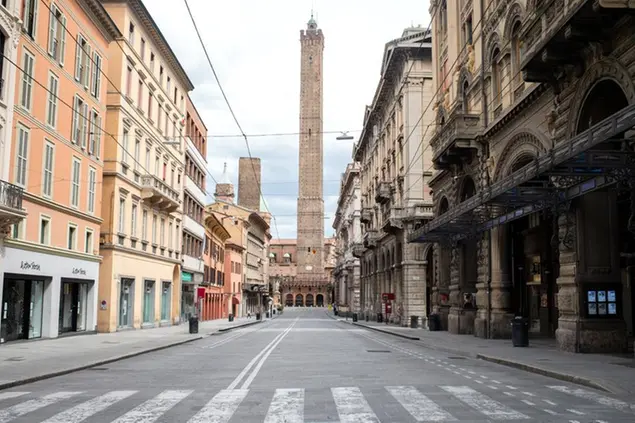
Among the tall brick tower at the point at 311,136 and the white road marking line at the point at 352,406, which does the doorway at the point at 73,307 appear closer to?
the white road marking line at the point at 352,406

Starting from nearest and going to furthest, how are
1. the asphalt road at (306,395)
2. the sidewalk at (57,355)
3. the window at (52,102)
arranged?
the asphalt road at (306,395)
the sidewalk at (57,355)
the window at (52,102)

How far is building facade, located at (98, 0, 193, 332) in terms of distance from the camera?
116 feet

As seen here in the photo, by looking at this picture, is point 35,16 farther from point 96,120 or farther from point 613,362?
point 613,362

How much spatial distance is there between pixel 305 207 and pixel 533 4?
123 meters

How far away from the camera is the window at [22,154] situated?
79.1ft

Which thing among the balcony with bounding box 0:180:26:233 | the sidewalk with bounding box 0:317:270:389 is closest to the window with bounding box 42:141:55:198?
the balcony with bounding box 0:180:26:233

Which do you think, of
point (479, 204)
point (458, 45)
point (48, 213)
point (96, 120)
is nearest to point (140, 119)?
point (96, 120)

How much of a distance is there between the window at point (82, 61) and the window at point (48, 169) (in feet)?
14.7

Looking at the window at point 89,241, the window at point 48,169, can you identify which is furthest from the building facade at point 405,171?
the window at point 48,169

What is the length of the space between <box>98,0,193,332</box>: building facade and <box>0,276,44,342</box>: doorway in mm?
7295

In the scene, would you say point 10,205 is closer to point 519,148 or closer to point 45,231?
point 45,231

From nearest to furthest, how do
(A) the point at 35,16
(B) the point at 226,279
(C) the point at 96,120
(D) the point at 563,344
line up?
1. (D) the point at 563,344
2. (A) the point at 35,16
3. (C) the point at 96,120
4. (B) the point at 226,279

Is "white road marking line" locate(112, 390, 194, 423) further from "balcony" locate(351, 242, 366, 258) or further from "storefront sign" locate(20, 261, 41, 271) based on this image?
"balcony" locate(351, 242, 366, 258)

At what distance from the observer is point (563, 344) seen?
20938 millimetres
